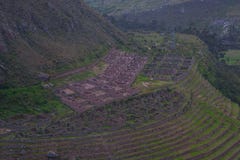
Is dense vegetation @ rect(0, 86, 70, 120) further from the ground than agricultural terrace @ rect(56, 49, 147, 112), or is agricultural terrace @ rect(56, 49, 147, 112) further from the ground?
agricultural terrace @ rect(56, 49, 147, 112)

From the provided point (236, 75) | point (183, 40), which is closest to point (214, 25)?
point (183, 40)

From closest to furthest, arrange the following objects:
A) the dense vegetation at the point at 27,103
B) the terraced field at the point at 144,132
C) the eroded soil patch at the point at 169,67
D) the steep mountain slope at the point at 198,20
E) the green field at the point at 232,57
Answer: the terraced field at the point at 144,132 → the dense vegetation at the point at 27,103 → the eroded soil patch at the point at 169,67 → the green field at the point at 232,57 → the steep mountain slope at the point at 198,20

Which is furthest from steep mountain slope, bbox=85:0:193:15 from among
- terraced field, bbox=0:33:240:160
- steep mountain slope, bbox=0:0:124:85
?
terraced field, bbox=0:33:240:160

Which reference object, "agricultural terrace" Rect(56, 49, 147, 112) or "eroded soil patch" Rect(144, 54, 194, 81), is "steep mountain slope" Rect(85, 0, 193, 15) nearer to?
"eroded soil patch" Rect(144, 54, 194, 81)

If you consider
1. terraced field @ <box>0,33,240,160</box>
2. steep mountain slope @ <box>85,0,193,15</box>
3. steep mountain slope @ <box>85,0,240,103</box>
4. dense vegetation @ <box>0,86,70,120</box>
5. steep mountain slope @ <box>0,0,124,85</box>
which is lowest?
terraced field @ <box>0,33,240,160</box>

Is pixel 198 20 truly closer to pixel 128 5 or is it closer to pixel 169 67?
pixel 128 5

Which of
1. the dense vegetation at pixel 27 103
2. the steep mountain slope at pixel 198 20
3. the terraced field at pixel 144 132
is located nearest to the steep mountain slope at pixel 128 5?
the steep mountain slope at pixel 198 20

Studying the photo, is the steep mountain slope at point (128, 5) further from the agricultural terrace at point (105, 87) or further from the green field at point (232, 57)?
the agricultural terrace at point (105, 87)
